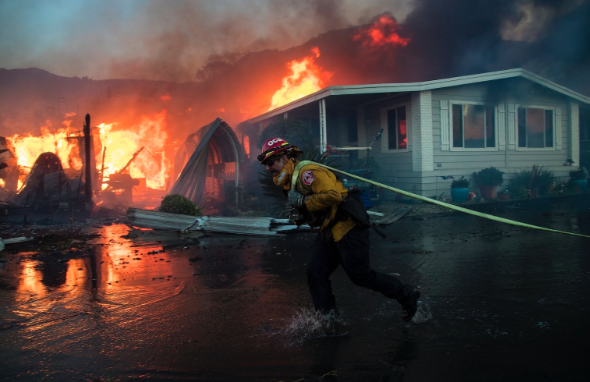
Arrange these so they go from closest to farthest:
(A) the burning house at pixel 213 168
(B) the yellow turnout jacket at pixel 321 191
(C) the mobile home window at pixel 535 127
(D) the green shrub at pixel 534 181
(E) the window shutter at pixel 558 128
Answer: (B) the yellow turnout jacket at pixel 321 191
(A) the burning house at pixel 213 168
(D) the green shrub at pixel 534 181
(C) the mobile home window at pixel 535 127
(E) the window shutter at pixel 558 128

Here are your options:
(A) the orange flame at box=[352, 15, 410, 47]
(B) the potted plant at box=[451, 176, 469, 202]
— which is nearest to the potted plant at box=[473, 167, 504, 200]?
(B) the potted plant at box=[451, 176, 469, 202]

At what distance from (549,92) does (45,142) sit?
24.2 meters

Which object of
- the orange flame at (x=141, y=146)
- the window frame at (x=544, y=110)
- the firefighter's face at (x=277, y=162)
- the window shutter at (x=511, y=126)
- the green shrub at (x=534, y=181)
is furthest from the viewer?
the orange flame at (x=141, y=146)

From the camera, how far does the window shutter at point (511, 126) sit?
16.6 metres

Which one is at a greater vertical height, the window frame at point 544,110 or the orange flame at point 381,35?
the orange flame at point 381,35

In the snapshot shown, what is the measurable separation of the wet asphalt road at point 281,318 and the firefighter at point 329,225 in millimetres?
336

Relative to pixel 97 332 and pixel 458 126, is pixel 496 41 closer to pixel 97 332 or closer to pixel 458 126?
pixel 458 126

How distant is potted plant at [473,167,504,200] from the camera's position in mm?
15133

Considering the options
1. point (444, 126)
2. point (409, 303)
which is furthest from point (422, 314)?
point (444, 126)

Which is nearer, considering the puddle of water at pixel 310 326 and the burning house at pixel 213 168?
the puddle of water at pixel 310 326

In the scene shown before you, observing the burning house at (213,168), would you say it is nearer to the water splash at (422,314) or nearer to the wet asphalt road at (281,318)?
the wet asphalt road at (281,318)

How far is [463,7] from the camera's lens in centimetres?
2928

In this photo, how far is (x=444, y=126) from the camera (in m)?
15.1

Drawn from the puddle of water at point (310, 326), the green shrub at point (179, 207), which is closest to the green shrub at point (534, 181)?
the green shrub at point (179, 207)
